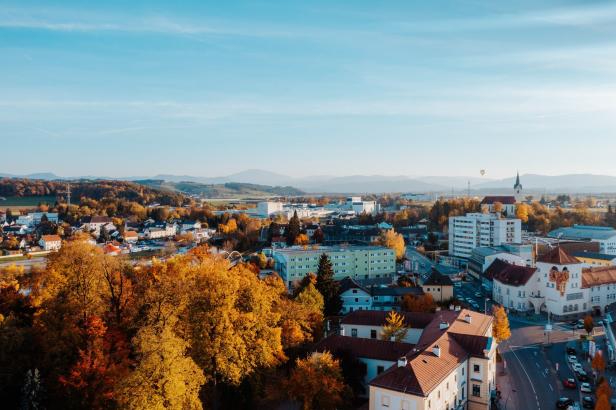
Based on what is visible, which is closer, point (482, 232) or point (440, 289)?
point (440, 289)

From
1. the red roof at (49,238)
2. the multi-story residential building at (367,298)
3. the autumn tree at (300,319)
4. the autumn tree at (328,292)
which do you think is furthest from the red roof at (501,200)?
the red roof at (49,238)

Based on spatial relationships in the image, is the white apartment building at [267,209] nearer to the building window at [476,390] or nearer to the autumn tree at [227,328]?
the autumn tree at [227,328]

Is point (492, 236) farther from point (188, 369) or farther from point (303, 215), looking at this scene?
point (303, 215)

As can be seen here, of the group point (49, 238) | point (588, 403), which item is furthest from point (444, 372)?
point (49, 238)

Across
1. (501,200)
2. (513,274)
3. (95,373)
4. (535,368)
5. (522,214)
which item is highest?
(501,200)

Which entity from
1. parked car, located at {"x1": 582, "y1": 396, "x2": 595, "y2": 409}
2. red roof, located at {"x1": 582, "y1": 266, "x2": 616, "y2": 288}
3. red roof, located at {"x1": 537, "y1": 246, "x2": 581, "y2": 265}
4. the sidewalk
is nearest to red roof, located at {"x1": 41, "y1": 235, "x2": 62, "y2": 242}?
red roof, located at {"x1": 537, "y1": 246, "x2": 581, "y2": 265}

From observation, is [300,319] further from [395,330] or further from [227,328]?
[227,328]
